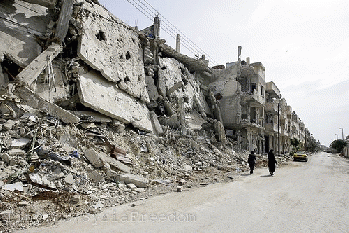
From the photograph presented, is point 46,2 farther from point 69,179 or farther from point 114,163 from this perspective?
point 69,179

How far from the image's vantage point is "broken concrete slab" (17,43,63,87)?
26.8 feet

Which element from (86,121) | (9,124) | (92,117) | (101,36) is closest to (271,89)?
(101,36)

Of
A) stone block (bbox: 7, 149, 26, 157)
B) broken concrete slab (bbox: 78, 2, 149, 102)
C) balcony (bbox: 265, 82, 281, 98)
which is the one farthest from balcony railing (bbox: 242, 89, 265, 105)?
stone block (bbox: 7, 149, 26, 157)

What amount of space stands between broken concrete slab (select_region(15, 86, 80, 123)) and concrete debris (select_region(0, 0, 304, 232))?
0.11 ft

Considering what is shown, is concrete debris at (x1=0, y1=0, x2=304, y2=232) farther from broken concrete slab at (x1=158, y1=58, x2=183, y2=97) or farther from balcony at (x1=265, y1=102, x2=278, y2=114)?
balcony at (x1=265, y1=102, x2=278, y2=114)

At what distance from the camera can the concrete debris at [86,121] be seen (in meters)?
5.58

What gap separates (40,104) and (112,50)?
604 cm

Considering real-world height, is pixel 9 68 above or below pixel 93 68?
below

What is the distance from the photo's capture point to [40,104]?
805 centimetres

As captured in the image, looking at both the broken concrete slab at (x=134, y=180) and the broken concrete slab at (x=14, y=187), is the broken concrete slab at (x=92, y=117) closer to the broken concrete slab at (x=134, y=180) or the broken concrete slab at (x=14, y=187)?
the broken concrete slab at (x=134, y=180)

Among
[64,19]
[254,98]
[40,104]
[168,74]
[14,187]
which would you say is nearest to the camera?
[14,187]

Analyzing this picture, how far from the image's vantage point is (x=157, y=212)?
5.06 meters

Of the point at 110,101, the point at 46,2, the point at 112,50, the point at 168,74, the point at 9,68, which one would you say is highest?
the point at 46,2

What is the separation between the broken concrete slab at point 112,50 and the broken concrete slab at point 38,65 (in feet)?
4.01
